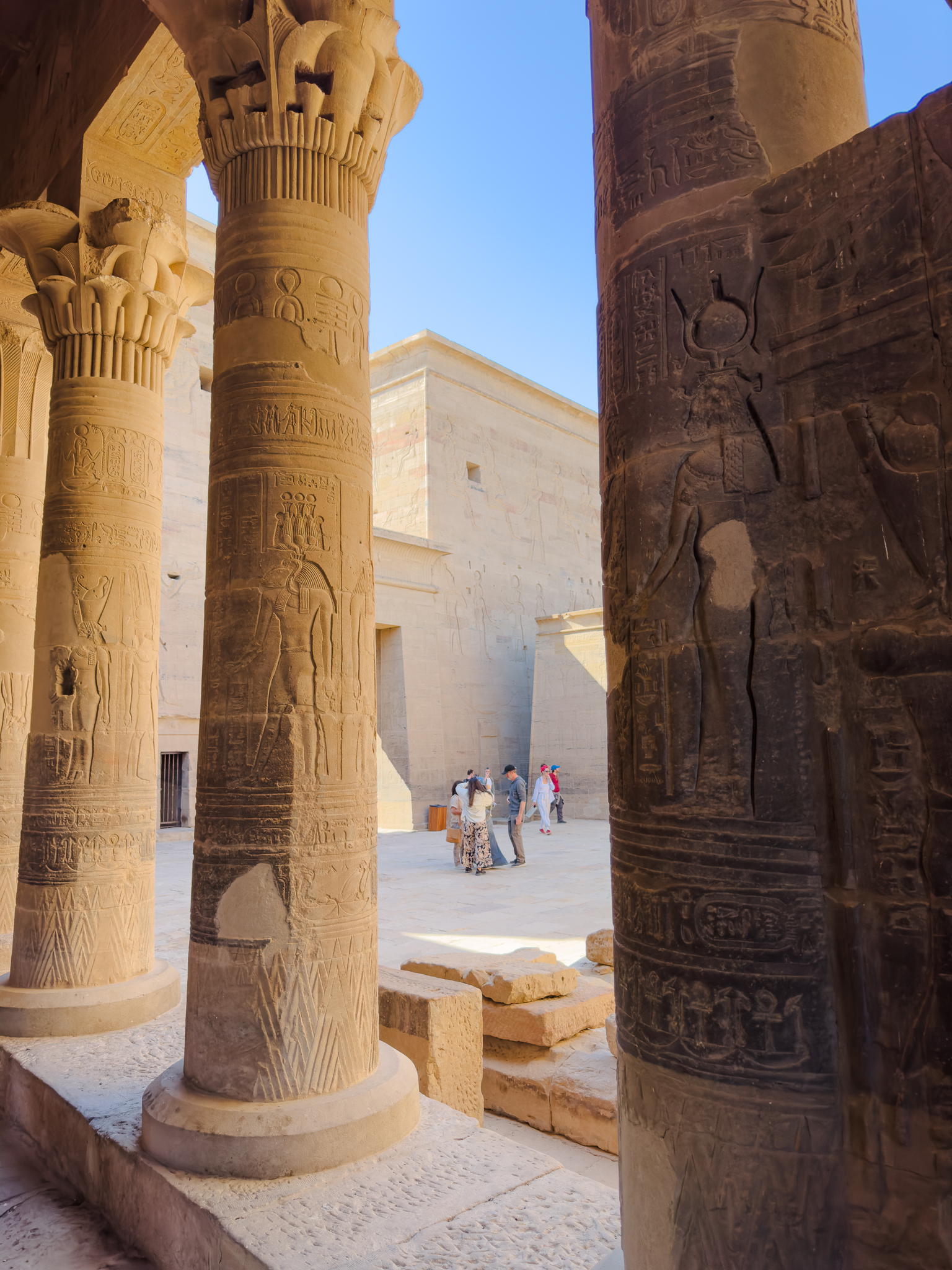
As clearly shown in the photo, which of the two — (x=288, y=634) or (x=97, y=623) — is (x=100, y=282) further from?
(x=288, y=634)

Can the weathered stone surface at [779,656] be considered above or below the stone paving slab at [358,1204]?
above

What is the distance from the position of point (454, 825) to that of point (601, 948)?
589 centimetres

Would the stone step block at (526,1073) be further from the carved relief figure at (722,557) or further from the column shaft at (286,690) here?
the carved relief figure at (722,557)

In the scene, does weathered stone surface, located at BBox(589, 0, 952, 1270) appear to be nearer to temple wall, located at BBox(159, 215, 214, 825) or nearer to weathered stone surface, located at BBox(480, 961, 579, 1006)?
weathered stone surface, located at BBox(480, 961, 579, 1006)

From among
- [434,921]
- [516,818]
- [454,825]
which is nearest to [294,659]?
[434,921]

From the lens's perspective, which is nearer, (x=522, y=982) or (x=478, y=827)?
(x=522, y=982)

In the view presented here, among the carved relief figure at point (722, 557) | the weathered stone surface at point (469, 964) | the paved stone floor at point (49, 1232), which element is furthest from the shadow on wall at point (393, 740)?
the carved relief figure at point (722, 557)

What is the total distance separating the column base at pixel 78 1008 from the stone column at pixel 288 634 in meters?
1.31

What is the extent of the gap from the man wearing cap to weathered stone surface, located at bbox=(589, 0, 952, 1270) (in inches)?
655

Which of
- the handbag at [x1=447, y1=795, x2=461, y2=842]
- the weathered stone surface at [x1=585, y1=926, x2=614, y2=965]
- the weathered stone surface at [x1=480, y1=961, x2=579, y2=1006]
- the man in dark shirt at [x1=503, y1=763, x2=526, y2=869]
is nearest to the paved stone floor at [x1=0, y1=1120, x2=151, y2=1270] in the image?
the weathered stone surface at [x1=480, y1=961, x2=579, y2=1006]

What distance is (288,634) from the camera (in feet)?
9.97

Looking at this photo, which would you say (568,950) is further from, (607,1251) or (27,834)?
(607,1251)

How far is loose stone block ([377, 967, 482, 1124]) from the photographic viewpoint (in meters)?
4.09

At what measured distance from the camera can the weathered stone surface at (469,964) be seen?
5.15 meters
